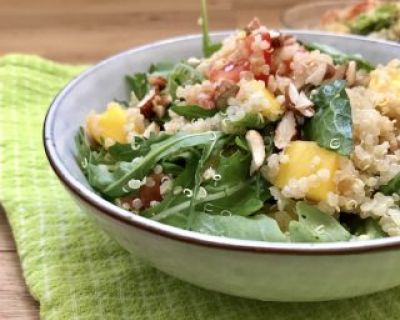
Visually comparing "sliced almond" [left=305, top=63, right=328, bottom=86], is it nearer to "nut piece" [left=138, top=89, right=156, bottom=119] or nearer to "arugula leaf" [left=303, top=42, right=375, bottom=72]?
"arugula leaf" [left=303, top=42, right=375, bottom=72]

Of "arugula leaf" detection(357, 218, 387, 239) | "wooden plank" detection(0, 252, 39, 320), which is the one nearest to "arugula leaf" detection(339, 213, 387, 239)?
"arugula leaf" detection(357, 218, 387, 239)

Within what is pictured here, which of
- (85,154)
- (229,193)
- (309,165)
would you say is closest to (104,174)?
(85,154)

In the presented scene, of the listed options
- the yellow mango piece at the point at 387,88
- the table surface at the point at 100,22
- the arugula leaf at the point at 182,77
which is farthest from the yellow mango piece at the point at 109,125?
the table surface at the point at 100,22

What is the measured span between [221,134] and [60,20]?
58.3 inches

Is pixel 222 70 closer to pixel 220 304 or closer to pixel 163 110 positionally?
pixel 163 110

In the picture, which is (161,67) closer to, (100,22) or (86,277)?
(86,277)

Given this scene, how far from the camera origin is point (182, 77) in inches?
52.6

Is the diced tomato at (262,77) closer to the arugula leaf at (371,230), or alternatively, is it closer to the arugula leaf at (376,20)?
the arugula leaf at (371,230)

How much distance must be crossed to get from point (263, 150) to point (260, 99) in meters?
0.08

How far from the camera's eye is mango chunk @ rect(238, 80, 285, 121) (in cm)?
110

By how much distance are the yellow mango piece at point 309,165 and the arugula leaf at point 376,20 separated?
935 mm

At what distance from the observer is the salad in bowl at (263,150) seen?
3.35 feet

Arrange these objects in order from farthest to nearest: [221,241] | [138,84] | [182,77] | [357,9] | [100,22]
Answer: [100,22] < [357,9] < [138,84] < [182,77] < [221,241]

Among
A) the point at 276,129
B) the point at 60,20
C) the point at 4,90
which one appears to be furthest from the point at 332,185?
the point at 60,20
